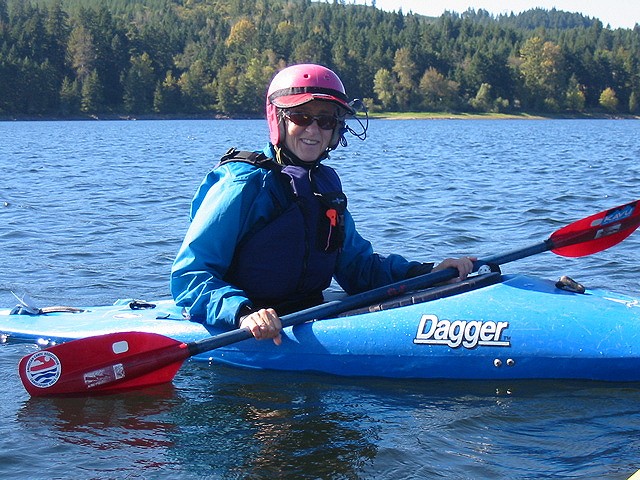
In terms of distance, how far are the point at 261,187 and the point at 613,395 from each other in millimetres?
2251

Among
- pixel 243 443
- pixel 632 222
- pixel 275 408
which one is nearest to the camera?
pixel 243 443

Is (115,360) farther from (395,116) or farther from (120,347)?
(395,116)

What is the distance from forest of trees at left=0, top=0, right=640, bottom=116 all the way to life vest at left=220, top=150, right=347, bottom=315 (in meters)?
80.4

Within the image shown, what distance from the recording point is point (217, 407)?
4.90m

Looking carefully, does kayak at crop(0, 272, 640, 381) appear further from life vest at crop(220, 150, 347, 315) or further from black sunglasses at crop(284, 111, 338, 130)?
black sunglasses at crop(284, 111, 338, 130)

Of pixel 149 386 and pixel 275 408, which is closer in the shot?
pixel 275 408

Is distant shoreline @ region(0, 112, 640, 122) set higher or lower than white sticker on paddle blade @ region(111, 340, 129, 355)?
lower

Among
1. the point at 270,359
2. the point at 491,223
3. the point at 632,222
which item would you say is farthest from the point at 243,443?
the point at 491,223

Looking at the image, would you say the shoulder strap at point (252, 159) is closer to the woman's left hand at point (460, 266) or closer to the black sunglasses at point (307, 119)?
the black sunglasses at point (307, 119)

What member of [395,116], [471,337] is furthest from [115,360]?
[395,116]

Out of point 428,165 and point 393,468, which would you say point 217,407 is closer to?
point 393,468

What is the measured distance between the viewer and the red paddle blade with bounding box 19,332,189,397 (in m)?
5.00

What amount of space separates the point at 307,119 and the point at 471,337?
5.03 ft

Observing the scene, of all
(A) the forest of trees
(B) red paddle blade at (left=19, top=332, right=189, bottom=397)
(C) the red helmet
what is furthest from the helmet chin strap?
(A) the forest of trees
